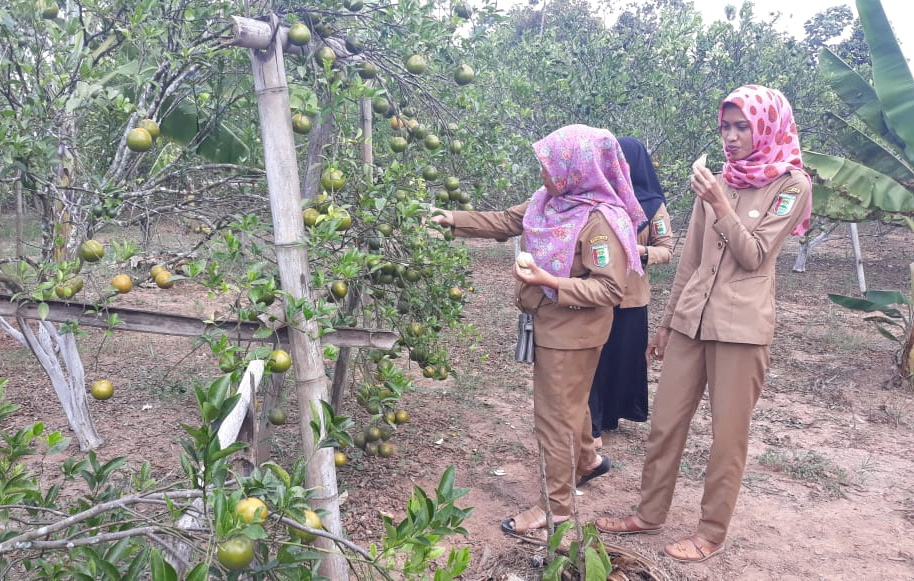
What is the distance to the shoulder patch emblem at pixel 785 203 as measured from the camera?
2.68 meters

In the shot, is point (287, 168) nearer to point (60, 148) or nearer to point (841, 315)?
point (60, 148)

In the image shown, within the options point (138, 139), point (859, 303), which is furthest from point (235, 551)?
point (859, 303)

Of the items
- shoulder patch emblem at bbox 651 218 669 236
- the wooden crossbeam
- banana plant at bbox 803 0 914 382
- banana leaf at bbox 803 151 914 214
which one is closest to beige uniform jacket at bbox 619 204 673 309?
shoulder patch emblem at bbox 651 218 669 236

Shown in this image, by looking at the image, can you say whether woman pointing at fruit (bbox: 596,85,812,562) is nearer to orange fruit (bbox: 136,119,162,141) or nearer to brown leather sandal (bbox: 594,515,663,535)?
brown leather sandal (bbox: 594,515,663,535)

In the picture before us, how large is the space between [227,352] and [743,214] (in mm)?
2125

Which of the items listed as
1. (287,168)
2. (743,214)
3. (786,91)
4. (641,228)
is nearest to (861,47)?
(786,91)

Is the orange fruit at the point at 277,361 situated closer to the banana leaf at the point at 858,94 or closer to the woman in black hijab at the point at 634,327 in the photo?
the woman in black hijab at the point at 634,327

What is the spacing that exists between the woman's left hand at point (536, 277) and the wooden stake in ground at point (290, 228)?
0.88 m

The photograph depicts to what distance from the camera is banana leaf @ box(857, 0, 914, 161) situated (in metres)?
5.74

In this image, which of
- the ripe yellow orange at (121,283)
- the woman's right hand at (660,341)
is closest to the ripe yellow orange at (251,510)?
the ripe yellow orange at (121,283)

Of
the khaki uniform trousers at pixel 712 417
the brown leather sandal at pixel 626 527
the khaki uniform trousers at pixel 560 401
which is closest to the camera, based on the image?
the khaki uniform trousers at pixel 712 417

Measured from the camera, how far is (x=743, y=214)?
9.15ft

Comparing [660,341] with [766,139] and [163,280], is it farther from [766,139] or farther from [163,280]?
[163,280]

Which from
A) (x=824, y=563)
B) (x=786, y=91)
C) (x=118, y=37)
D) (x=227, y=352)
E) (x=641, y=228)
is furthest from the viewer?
(x=786, y=91)
